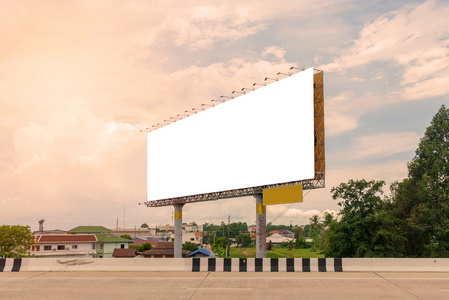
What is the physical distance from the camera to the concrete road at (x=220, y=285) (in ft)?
47.6

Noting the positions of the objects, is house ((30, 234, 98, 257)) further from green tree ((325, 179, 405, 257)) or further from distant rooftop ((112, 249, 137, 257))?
green tree ((325, 179, 405, 257))

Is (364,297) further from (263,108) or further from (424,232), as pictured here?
(424,232)

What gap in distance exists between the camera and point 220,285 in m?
16.6

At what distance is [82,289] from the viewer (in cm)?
1599

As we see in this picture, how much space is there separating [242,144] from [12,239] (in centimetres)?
3431

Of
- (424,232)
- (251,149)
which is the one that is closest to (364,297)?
(251,149)

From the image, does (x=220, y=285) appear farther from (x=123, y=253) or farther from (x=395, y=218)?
(x=123, y=253)

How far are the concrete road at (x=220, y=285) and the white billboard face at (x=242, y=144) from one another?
11.3 metres

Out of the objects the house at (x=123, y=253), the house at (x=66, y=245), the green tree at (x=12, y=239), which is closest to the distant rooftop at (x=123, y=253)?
the house at (x=123, y=253)

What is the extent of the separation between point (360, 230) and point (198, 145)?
16.2 m

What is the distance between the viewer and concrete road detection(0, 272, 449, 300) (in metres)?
14.5

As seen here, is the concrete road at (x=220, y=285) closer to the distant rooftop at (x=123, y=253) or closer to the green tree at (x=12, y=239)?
the green tree at (x=12, y=239)

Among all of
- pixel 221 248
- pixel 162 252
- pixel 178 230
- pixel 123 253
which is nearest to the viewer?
pixel 178 230

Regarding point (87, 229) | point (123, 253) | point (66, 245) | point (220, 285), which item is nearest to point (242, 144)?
point (220, 285)
